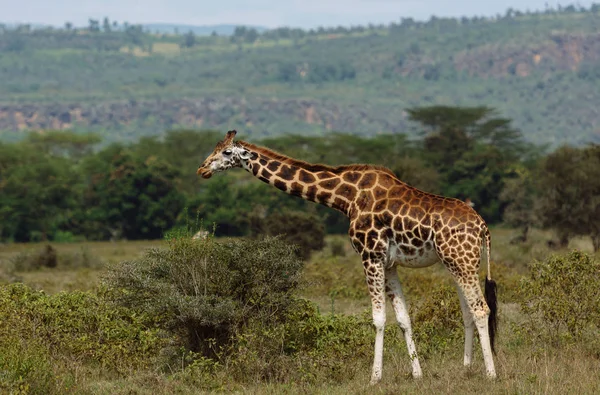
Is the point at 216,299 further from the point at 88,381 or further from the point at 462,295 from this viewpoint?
the point at 462,295

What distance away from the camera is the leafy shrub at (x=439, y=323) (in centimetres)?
Result: 1479

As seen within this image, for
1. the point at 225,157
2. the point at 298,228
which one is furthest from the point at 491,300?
the point at 298,228

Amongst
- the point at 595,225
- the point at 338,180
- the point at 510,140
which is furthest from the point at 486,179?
the point at 338,180

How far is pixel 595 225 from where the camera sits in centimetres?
3766

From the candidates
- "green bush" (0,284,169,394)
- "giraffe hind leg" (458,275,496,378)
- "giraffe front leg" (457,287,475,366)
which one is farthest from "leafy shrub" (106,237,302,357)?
"giraffe hind leg" (458,275,496,378)

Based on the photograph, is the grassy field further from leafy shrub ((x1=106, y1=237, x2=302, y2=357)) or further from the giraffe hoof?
leafy shrub ((x1=106, y1=237, x2=302, y2=357))

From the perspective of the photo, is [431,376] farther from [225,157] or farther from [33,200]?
[33,200]

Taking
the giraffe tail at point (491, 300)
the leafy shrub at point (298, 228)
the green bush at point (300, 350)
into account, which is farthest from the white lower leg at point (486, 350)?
the leafy shrub at point (298, 228)

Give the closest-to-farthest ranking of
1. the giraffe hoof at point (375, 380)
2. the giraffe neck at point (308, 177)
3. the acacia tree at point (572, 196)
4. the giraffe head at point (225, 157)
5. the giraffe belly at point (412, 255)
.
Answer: the giraffe hoof at point (375, 380), the giraffe belly at point (412, 255), the giraffe neck at point (308, 177), the giraffe head at point (225, 157), the acacia tree at point (572, 196)

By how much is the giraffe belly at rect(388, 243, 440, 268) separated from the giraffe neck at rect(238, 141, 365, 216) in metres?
0.83

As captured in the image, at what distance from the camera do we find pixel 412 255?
12.6 meters

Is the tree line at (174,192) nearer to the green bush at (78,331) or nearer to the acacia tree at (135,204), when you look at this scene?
the acacia tree at (135,204)

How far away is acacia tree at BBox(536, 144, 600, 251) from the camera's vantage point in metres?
37.8

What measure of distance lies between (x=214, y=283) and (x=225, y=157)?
5.11 feet
